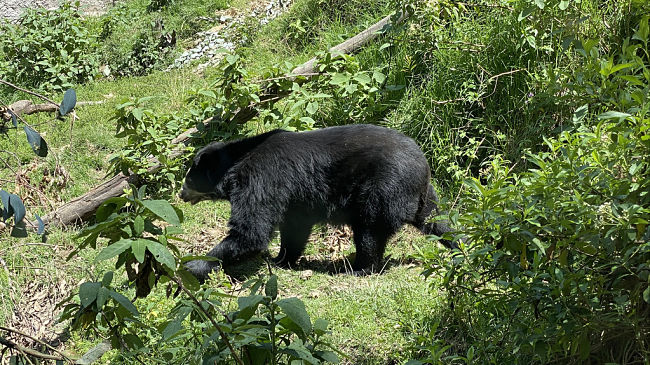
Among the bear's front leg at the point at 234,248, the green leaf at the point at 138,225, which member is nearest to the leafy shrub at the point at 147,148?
the bear's front leg at the point at 234,248

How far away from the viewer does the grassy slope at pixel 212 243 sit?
5.14 metres

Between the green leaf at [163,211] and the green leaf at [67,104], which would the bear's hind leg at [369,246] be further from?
→ the green leaf at [67,104]

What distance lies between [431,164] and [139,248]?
17.5 feet

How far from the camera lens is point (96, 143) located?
9039mm

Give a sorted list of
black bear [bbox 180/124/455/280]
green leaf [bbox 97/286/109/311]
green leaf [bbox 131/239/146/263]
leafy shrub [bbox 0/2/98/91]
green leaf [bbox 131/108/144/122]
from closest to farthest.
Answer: green leaf [bbox 131/239/146/263] → green leaf [bbox 97/286/109/311] → black bear [bbox 180/124/455/280] → green leaf [bbox 131/108/144/122] → leafy shrub [bbox 0/2/98/91]

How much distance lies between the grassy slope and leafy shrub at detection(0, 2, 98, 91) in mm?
370

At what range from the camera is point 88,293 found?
113 inches

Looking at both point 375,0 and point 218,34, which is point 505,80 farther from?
point 218,34

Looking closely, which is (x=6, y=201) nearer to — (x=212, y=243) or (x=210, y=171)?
(x=210, y=171)

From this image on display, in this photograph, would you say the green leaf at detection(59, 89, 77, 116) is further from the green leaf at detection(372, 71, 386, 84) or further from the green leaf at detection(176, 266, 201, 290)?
the green leaf at detection(372, 71, 386, 84)

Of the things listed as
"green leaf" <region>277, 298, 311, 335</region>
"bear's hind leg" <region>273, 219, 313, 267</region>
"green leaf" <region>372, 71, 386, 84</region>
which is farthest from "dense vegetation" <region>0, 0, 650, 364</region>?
"bear's hind leg" <region>273, 219, 313, 267</region>

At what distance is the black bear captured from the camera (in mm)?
6414

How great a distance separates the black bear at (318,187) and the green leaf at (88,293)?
11.5 feet

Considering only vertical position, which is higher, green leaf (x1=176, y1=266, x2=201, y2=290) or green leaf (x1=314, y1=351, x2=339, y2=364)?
green leaf (x1=176, y1=266, x2=201, y2=290)
